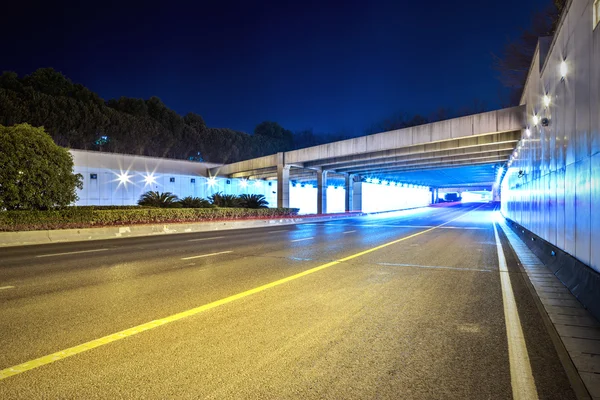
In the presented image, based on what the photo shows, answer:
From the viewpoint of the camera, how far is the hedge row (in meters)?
15.9

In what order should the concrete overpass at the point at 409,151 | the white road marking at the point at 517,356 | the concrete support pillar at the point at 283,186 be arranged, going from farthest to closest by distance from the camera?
the concrete support pillar at the point at 283,186
the concrete overpass at the point at 409,151
the white road marking at the point at 517,356

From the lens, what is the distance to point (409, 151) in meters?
31.0

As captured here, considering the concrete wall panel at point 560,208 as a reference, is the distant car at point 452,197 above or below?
above

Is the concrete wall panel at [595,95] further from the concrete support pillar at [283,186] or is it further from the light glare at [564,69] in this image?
the concrete support pillar at [283,186]

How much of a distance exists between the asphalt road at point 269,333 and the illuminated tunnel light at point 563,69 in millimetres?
4692

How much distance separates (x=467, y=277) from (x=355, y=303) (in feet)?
12.4

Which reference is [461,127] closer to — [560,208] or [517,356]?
[560,208]

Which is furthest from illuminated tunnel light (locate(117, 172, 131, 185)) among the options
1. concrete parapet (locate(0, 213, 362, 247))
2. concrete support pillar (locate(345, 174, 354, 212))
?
concrete support pillar (locate(345, 174, 354, 212))

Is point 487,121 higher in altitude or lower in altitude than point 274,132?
lower

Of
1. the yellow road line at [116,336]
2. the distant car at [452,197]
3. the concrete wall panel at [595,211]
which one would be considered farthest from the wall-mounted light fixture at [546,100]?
the distant car at [452,197]

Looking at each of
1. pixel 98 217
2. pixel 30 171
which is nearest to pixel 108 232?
pixel 98 217

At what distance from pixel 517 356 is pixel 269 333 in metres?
2.80

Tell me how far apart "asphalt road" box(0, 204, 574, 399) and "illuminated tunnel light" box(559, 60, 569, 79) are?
15.4ft

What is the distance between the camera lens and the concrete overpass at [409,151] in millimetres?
23094
